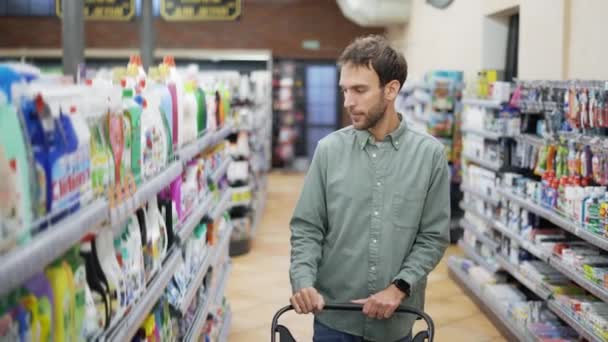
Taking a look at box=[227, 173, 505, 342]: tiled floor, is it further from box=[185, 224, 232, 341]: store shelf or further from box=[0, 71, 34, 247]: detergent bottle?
box=[0, 71, 34, 247]: detergent bottle

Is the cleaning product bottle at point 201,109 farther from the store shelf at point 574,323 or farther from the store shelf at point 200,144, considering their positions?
the store shelf at point 574,323

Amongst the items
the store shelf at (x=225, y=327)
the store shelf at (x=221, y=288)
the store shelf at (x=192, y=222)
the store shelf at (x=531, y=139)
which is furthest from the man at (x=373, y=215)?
the store shelf at (x=531, y=139)

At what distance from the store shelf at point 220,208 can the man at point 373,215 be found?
6.82ft

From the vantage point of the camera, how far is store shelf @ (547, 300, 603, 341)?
4.23 metres

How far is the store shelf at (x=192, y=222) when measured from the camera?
3614mm

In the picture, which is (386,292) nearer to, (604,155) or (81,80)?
(81,80)

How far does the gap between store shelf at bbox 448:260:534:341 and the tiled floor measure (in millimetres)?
80

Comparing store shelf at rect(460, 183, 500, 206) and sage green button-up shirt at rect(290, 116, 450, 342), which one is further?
store shelf at rect(460, 183, 500, 206)

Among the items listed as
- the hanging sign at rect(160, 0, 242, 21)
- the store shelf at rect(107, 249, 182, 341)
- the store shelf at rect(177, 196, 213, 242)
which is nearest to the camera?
the store shelf at rect(107, 249, 182, 341)

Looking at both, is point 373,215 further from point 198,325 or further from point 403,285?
point 198,325

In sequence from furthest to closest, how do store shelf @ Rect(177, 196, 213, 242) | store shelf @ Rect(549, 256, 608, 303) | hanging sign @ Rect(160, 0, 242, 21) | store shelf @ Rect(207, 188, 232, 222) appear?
hanging sign @ Rect(160, 0, 242, 21)
store shelf @ Rect(207, 188, 232, 222)
store shelf @ Rect(549, 256, 608, 303)
store shelf @ Rect(177, 196, 213, 242)

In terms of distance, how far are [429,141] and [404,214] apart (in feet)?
0.86

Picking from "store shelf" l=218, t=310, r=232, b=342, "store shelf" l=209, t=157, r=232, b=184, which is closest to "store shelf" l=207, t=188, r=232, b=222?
"store shelf" l=209, t=157, r=232, b=184

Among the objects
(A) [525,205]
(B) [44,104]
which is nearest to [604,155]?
(A) [525,205]
